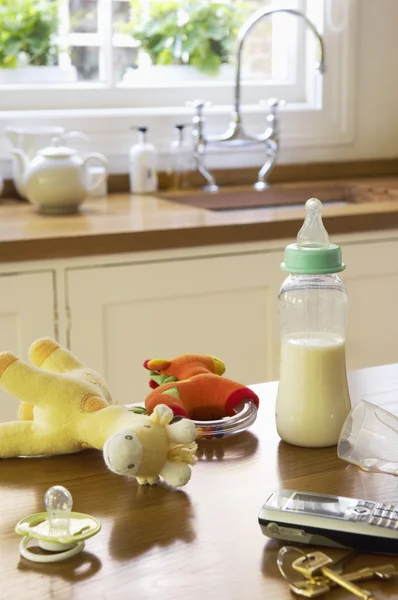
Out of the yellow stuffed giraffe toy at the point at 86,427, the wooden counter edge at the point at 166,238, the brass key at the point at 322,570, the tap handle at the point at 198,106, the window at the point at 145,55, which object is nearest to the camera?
→ the brass key at the point at 322,570

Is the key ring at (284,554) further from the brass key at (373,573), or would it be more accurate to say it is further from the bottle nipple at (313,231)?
the bottle nipple at (313,231)

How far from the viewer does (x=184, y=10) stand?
307cm

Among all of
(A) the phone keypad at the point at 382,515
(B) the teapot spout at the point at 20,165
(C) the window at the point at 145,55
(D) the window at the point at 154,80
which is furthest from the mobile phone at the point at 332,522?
(C) the window at the point at 145,55

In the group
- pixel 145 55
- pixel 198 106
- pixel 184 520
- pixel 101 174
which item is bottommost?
pixel 184 520

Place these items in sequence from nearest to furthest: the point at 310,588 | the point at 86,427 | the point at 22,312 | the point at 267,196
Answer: the point at 310,588 < the point at 86,427 < the point at 22,312 < the point at 267,196

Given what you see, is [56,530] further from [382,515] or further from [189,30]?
[189,30]

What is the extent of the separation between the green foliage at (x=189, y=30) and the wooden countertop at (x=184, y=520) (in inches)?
83.7

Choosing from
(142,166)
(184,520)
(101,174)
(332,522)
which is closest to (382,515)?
(332,522)

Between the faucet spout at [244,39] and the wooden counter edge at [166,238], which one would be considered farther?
the faucet spout at [244,39]

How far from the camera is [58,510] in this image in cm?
83

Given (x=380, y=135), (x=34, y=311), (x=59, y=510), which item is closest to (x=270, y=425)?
(x=59, y=510)

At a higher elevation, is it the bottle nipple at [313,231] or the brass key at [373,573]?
the bottle nipple at [313,231]

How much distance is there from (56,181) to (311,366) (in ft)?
4.83

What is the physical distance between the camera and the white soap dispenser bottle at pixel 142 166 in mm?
2779
